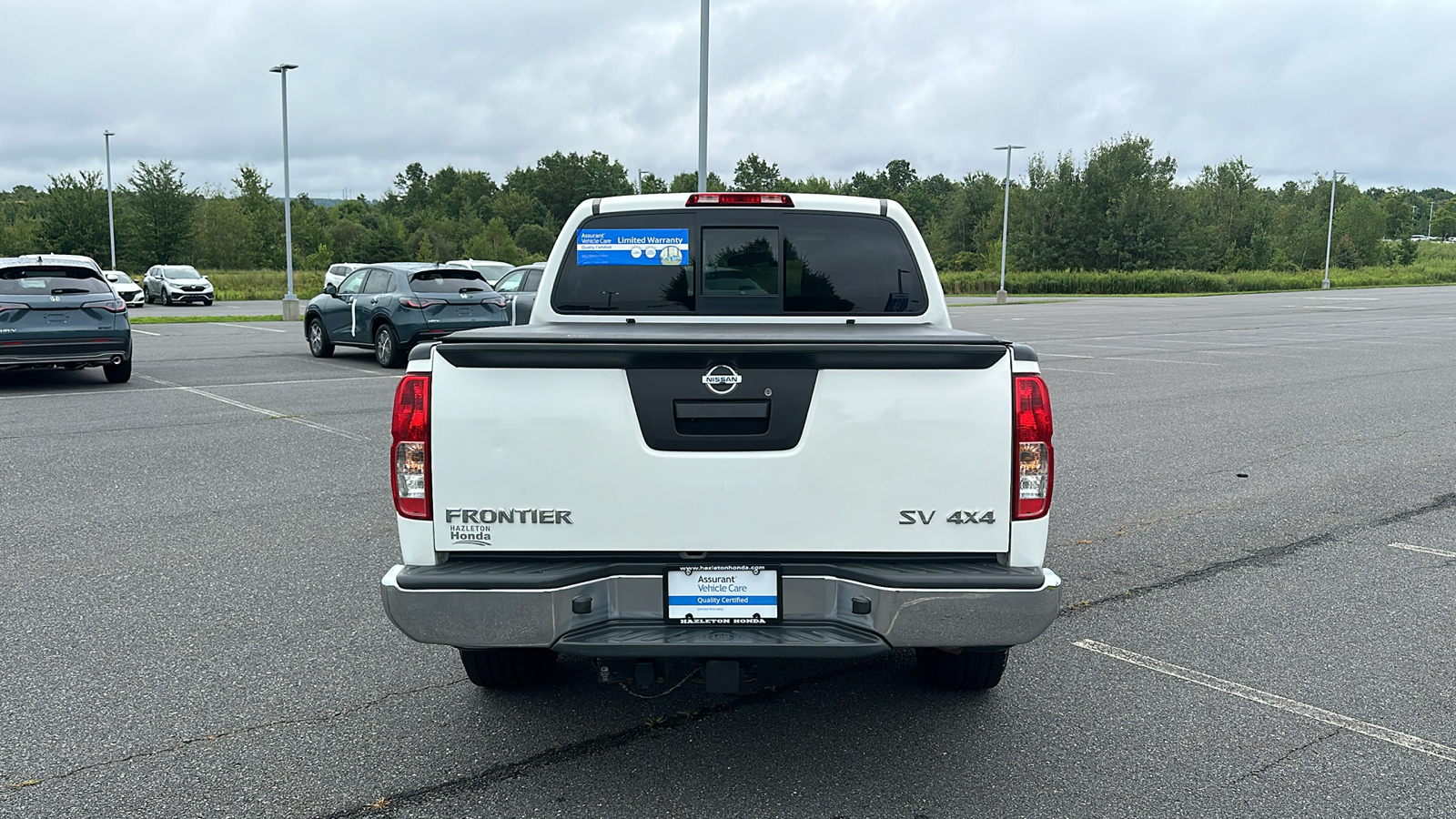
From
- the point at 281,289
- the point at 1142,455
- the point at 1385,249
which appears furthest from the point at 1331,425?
the point at 1385,249

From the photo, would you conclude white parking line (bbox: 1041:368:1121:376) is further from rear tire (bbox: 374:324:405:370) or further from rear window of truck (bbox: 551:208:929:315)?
rear window of truck (bbox: 551:208:929:315)

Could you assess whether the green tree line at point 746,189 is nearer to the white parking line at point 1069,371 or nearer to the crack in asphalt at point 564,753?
the white parking line at point 1069,371

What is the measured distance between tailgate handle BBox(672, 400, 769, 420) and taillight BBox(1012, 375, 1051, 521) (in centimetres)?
79

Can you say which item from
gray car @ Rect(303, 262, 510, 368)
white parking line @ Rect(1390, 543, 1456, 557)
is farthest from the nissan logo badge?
gray car @ Rect(303, 262, 510, 368)

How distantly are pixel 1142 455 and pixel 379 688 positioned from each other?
7.23 meters

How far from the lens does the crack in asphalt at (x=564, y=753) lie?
3.40 m

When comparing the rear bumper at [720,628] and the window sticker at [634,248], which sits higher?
the window sticker at [634,248]

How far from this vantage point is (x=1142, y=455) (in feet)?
31.4

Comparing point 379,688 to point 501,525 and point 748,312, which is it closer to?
point 501,525

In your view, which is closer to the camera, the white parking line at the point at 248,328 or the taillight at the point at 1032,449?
the taillight at the point at 1032,449

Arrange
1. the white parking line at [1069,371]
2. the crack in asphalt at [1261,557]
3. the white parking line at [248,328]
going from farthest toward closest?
the white parking line at [248,328] < the white parking line at [1069,371] < the crack in asphalt at [1261,557]

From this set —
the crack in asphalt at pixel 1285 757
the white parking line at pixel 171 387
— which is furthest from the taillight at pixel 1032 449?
the white parking line at pixel 171 387

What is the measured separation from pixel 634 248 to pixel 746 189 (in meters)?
56.1

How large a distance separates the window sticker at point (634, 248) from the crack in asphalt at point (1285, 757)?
2914 mm
